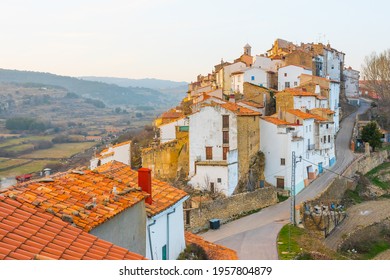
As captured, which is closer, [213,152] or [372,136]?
[213,152]

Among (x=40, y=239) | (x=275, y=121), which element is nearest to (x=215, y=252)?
(x=40, y=239)

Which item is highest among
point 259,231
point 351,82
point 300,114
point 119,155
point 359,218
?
point 351,82

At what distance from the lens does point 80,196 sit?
5836mm

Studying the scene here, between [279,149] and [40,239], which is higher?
[40,239]

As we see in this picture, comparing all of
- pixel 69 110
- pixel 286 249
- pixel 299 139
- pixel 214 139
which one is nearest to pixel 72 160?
pixel 214 139

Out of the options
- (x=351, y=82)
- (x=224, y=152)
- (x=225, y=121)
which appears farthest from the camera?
(x=351, y=82)

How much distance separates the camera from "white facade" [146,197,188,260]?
6441 millimetres

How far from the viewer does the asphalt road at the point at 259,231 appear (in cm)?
1459

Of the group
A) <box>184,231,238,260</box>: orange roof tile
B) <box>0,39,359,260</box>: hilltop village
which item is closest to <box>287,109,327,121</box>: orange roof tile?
<box>0,39,359,260</box>: hilltop village

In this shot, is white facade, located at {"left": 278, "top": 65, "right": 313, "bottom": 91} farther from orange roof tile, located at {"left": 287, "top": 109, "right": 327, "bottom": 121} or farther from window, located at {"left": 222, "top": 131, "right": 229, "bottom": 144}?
window, located at {"left": 222, "top": 131, "right": 229, "bottom": 144}

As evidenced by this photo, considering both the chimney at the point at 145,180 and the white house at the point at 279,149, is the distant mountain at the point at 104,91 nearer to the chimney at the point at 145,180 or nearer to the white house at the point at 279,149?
the white house at the point at 279,149

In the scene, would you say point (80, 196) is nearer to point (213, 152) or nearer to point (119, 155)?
point (213, 152)

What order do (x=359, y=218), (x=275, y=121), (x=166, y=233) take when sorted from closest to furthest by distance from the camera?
(x=166, y=233) < (x=359, y=218) < (x=275, y=121)

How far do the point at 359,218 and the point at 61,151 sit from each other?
Result: 25.0 meters
